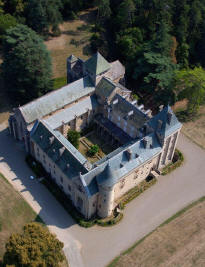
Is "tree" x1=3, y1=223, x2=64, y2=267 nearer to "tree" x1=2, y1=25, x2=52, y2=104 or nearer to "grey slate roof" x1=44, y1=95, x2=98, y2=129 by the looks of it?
"grey slate roof" x1=44, y1=95, x2=98, y2=129

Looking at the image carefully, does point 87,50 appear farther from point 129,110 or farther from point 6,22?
point 129,110

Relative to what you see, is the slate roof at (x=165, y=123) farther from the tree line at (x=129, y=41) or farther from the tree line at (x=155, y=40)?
the tree line at (x=129, y=41)

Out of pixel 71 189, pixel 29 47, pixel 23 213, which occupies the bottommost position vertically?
pixel 23 213

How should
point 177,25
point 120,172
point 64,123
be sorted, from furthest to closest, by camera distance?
point 177,25 → point 64,123 → point 120,172

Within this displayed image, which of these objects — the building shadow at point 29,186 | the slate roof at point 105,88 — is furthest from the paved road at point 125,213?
the slate roof at point 105,88

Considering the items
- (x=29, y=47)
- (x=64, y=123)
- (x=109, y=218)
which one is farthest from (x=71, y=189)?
(x=29, y=47)

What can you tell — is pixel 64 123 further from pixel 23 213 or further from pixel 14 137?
pixel 23 213

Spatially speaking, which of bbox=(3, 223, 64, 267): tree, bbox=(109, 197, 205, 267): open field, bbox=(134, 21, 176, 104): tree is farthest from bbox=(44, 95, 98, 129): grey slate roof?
bbox=(109, 197, 205, 267): open field
